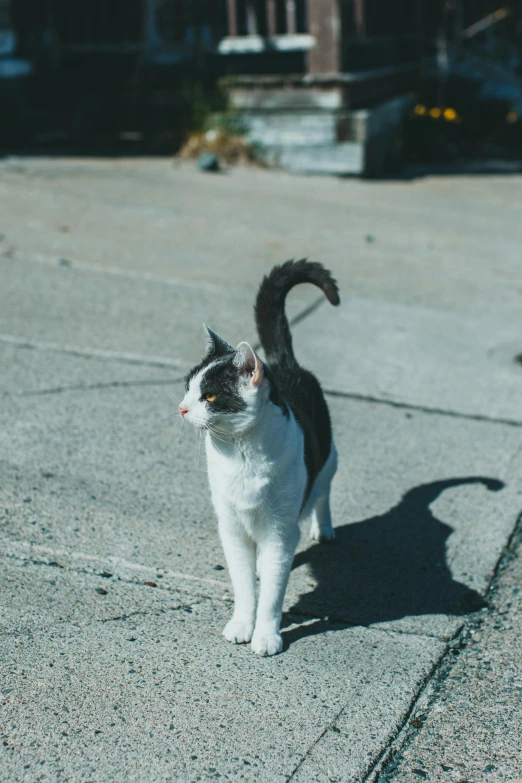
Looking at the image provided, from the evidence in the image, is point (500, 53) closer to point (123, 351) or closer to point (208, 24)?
point (208, 24)

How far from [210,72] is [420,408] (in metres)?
8.02

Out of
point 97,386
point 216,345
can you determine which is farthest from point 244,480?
point 97,386

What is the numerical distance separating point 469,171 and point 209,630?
9528 millimetres

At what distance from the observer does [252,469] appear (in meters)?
2.82

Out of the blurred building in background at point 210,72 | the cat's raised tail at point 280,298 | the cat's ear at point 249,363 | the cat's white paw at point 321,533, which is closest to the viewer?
the cat's ear at point 249,363

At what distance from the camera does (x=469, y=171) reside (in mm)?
11383

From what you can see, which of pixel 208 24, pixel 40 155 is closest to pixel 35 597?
pixel 40 155

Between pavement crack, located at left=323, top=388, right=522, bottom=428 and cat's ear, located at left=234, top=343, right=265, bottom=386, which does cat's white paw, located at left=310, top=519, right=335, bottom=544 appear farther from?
pavement crack, located at left=323, top=388, right=522, bottom=428

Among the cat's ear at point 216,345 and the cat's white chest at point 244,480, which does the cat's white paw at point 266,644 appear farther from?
the cat's ear at point 216,345

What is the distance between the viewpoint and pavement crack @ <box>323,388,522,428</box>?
15.9ft

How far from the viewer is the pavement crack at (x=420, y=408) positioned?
15.9 feet

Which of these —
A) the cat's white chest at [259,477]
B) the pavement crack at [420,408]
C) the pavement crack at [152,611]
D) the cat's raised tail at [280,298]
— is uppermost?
the cat's raised tail at [280,298]

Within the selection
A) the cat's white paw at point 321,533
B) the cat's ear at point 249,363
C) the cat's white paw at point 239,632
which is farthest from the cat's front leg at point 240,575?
the cat's white paw at point 321,533

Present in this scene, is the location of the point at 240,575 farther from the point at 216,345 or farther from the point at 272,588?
the point at 216,345
